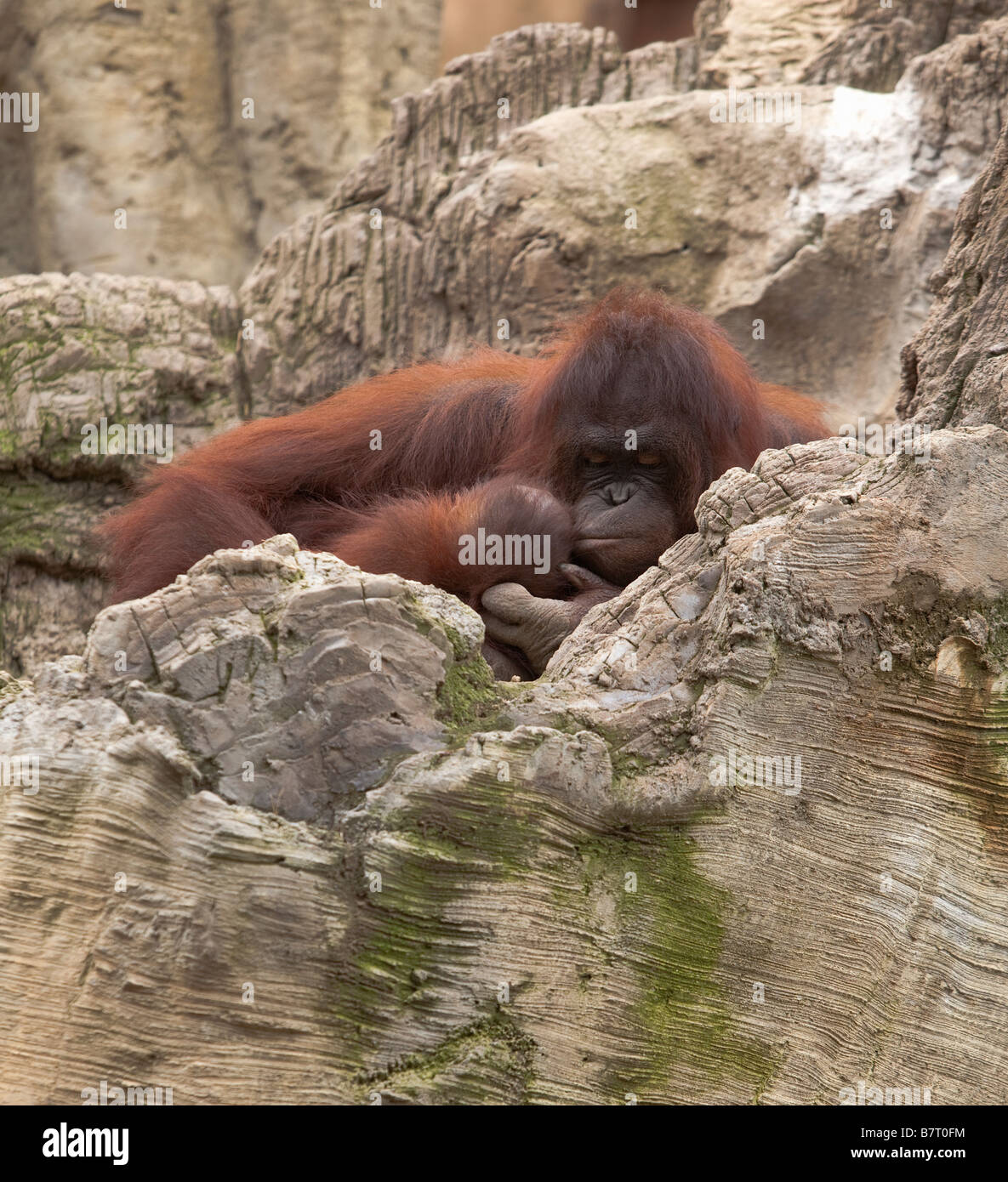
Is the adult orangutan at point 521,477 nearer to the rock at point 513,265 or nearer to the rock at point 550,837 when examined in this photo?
the rock at point 550,837

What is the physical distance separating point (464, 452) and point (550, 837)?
1.92 metres

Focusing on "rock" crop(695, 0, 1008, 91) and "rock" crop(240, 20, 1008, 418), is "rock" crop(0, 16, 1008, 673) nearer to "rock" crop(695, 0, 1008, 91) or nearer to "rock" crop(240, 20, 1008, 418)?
"rock" crop(240, 20, 1008, 418)

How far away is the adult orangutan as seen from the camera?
351 cm

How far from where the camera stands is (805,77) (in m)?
5.86

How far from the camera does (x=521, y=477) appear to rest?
3.74 meters

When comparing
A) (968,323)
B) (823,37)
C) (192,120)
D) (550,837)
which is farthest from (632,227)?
(192,120)

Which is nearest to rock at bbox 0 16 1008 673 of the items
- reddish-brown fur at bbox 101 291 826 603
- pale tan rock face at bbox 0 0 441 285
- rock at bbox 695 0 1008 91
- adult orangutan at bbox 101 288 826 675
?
rock at bbox 695 0 1008 91

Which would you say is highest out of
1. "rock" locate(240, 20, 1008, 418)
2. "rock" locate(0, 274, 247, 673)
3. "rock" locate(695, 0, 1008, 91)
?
"rock" locate(695, 0, 1008, 91)

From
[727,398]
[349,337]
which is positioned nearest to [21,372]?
[349,337]

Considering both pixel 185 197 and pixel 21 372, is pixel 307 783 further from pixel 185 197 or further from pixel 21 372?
pixel 185 197

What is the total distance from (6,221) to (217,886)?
25.4 feet

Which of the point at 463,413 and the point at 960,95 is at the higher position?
the point at 960,95

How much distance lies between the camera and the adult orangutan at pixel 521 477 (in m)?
3.51

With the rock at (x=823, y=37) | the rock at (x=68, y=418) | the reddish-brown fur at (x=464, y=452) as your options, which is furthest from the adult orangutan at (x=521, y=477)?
the rock at (x=823, y=37)
